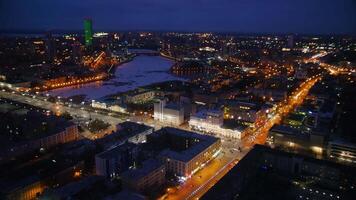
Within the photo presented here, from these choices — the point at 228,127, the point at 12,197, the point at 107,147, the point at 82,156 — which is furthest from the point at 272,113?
the point at 12,197

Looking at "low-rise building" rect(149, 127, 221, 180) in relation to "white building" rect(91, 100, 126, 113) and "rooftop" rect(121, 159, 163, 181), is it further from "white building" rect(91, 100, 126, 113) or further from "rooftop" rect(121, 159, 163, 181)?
"white building" rect(91, 100, 126, 113)

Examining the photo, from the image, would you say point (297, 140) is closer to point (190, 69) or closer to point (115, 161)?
point (115, 161)

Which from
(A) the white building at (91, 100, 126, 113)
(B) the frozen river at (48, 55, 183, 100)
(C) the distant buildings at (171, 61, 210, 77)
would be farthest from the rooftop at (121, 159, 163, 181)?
(C) the distant buildings at (171, 61, 210, 77)

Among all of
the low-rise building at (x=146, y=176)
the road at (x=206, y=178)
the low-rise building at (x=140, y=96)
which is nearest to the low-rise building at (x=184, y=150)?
the road at (x=206, y=178)

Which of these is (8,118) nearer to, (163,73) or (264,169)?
(264,169)

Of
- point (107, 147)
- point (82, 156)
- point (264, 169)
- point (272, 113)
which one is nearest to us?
point (264, 169)

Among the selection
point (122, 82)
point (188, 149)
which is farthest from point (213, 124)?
point (122, 82)

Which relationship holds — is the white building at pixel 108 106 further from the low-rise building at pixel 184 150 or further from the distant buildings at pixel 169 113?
the low-rise building at pixel 184 150
